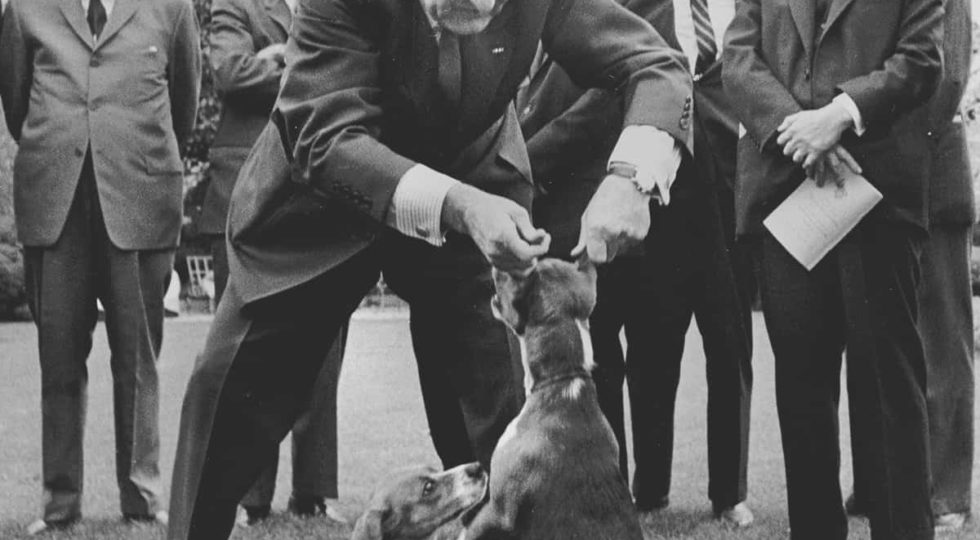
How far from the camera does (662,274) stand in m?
6.43

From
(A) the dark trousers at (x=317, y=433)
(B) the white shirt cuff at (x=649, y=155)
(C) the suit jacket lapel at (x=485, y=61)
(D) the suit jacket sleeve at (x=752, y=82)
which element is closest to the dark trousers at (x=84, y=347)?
(A) the dark trousers at (x=317, y=433)

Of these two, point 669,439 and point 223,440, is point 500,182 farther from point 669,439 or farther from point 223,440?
point 669,439

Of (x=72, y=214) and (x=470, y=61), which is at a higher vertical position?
(x=470, y=61)

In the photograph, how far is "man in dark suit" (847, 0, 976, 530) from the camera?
600 centimetres

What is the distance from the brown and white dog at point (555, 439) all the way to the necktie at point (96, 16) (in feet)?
11.4

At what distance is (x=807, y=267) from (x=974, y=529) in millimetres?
1705

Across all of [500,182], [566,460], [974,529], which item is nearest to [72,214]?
[500,182]

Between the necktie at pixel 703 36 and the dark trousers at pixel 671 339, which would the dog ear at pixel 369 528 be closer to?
the dark trousers at pixel 671 339

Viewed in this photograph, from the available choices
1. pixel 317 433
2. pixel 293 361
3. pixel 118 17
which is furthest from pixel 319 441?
pixel 293 361

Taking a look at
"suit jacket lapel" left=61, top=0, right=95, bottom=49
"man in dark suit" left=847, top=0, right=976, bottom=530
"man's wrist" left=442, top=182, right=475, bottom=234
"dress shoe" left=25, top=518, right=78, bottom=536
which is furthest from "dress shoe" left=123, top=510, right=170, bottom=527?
"man's wrist" left=442, top=182, right=475, bottom=234

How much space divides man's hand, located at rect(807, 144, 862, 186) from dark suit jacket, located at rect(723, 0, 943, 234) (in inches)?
2.9

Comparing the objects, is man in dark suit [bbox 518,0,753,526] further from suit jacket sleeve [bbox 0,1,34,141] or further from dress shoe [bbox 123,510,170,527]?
suit jacket sleeve [bbox 0,1,34,141]

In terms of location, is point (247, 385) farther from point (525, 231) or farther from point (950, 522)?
point (950, 522)

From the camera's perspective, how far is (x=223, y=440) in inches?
166
